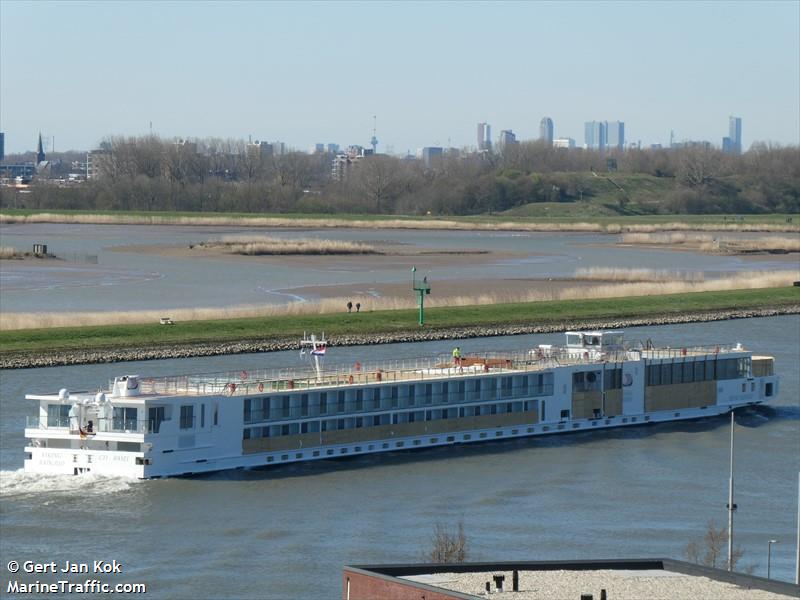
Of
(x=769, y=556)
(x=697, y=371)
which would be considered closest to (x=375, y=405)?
(x=697, y=371)

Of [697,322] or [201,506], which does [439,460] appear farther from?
[697,322]

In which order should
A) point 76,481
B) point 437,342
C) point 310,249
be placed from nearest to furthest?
point 76,481 < point 437,342 < point 310,249

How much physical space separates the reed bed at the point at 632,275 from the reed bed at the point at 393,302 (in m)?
2.19

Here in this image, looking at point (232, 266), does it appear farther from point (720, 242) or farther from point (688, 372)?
point (688, 372)

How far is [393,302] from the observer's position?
317 ft

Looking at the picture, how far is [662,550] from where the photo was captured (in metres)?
40.7

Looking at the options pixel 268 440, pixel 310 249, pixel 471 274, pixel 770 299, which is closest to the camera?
pixel 268 440

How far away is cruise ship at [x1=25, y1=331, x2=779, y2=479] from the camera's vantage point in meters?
49.1

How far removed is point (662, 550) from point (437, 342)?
43.7 m

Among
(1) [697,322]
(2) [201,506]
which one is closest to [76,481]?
(2) [201,506]

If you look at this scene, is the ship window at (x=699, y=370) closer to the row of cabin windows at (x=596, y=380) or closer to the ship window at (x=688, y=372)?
the ship window at (x=688, y=372)

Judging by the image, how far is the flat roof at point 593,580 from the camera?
27.5m

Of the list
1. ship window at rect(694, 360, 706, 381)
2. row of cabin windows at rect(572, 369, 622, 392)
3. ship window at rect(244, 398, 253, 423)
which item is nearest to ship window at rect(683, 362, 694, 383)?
ship window at rect(694, 360, 706, 381)

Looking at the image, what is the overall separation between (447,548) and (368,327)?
4864 cm
